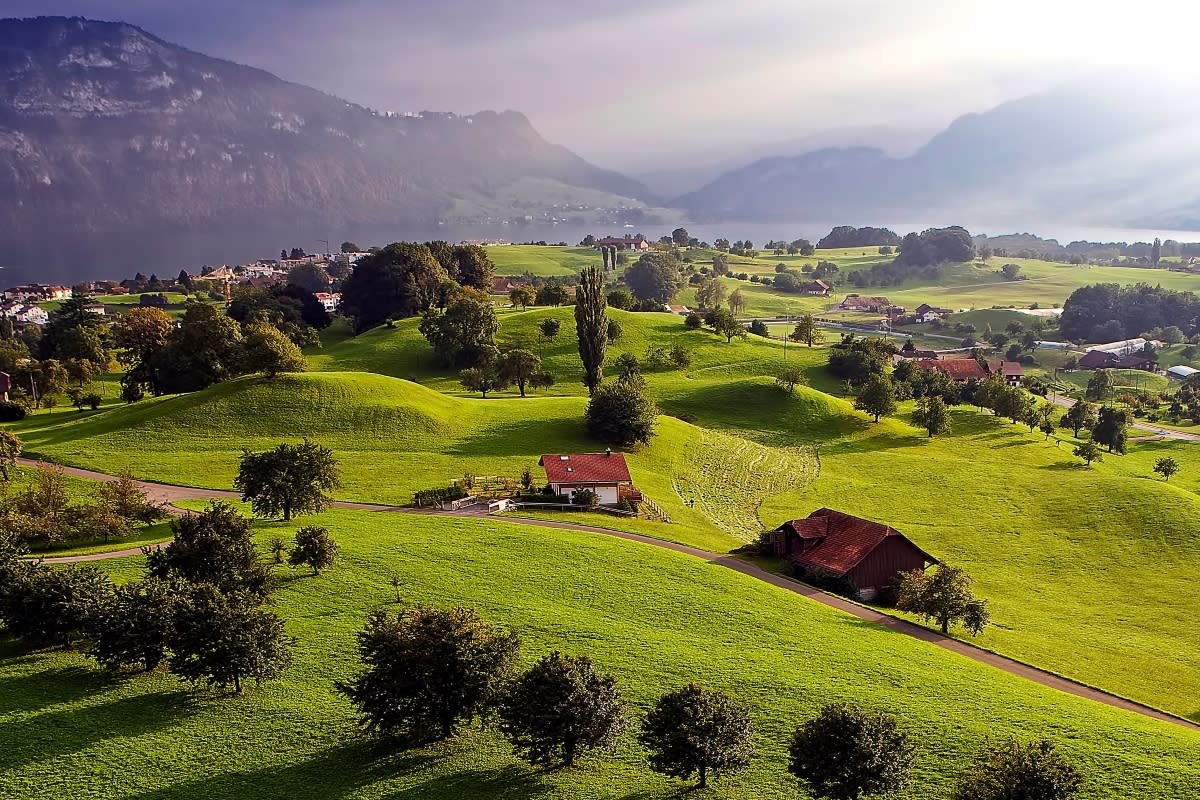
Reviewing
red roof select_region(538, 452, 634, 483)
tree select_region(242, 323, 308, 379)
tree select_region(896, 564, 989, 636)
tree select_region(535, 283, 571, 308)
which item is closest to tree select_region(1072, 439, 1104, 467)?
tree select_region(896, 564, 989, 636)

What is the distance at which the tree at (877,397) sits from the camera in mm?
101125

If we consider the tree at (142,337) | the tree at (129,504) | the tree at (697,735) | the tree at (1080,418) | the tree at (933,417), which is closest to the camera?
the tree at (697,735)

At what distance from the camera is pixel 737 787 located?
26.5 m

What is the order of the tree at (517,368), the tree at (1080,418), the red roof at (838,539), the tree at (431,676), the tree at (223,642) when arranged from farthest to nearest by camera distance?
the tree at (1080,418) < the tree at (517,368) < the red roof at (838,539) < the tree at (223,642) < the tree at (431,676)

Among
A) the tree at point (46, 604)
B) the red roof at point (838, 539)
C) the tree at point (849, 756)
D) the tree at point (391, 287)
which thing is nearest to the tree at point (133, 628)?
the tree at point (46, 604)

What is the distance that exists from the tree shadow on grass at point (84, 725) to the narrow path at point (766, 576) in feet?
54.9

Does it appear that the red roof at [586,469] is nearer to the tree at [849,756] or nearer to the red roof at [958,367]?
the tree at [849,756]

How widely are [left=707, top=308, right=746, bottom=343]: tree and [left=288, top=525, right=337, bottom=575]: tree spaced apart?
103 m

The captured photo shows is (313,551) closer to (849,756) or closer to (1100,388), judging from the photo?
(849,756)

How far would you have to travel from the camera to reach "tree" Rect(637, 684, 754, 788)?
82.1ft

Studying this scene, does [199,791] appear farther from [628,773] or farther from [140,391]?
[140,391]

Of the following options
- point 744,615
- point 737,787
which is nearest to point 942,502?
point 744,615

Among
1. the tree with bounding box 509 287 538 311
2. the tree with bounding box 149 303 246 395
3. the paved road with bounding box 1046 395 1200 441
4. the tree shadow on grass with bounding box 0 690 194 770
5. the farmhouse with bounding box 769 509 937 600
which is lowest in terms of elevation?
the paved road with bounding box 1046 395 1200 441

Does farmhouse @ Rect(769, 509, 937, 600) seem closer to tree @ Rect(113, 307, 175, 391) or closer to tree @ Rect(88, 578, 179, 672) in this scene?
tree @ Rect(88, 578, 179, 672)
